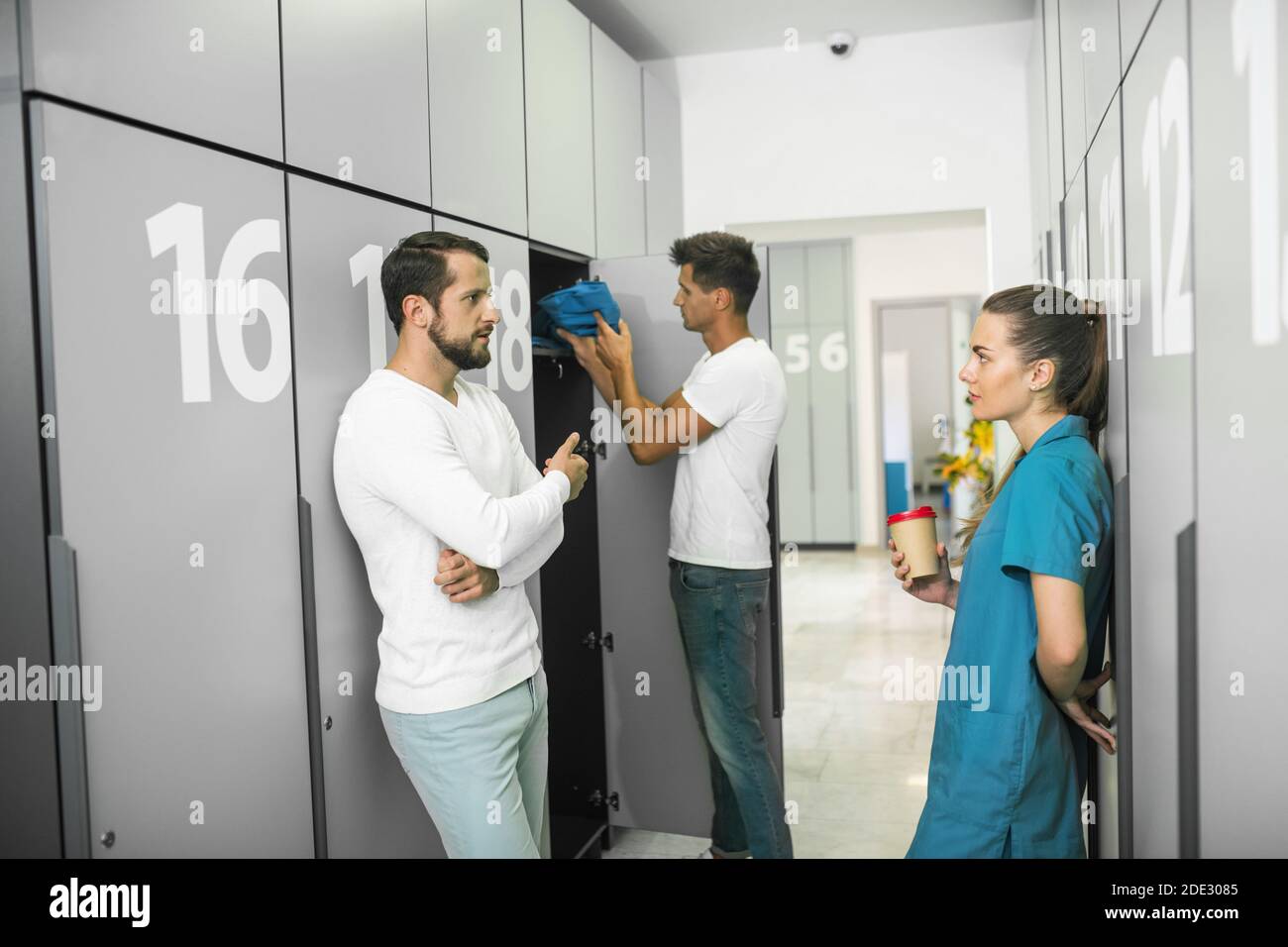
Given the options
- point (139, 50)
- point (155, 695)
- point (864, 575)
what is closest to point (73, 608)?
point (155, 695)

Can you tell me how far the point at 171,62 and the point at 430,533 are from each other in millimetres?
859

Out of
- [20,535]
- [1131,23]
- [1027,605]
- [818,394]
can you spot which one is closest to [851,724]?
[1027,605]

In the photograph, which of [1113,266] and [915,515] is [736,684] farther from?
[1113,266]

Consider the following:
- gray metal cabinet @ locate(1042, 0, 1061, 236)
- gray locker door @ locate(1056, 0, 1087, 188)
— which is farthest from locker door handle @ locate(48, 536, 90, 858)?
gray metal cabinet @ locate(1042, 0, 1061, 236)

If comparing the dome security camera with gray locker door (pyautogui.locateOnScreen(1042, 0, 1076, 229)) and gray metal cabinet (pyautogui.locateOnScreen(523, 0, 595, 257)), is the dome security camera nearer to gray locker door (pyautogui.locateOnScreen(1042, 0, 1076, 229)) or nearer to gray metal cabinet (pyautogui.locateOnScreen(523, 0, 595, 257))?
gray locker door (pyautogui.locateOnScreen(1042, 0, 1076, 229))

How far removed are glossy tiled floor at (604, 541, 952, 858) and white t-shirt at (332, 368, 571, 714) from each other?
4.97 feet

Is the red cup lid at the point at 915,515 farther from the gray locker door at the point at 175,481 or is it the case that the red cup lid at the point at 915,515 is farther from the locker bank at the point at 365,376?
the gray locker door at the point at 175,481

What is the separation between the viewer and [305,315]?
6.12 feet

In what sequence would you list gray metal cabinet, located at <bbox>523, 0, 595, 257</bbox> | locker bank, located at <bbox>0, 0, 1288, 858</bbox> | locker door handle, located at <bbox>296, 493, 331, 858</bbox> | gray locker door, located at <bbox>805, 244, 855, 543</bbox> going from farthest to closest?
gray locker door, located at <bbox>805, 244, 855, 543</bbox> → gray metal cabinet, located at <bbox>523, 0, 595, 257</bbox> → locker door handle, located at <bbox>296, 493, 331, 858</bbox> → locker bank, located at <bbox>0, 0, 1288, 858</bbox>

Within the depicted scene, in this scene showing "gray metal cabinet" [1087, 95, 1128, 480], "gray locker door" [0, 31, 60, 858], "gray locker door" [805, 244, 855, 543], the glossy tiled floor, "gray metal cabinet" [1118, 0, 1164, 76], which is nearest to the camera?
"gray locker door" [0, 31, 60, 858]

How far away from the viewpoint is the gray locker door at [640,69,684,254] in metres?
4.08

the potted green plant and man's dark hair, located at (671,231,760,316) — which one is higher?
man's dark hair, located at (671,231,760,316)

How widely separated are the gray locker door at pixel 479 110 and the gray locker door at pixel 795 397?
599 centimetres
